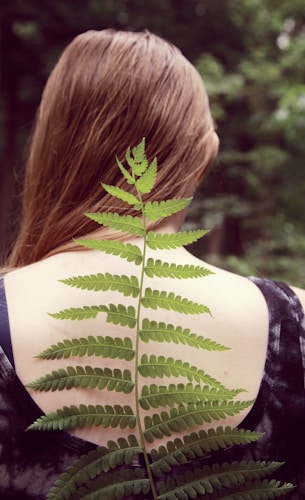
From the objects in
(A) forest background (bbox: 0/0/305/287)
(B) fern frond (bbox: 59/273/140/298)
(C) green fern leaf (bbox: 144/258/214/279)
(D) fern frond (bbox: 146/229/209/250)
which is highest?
(D) fern frond (bbox: 146/229/209/250)

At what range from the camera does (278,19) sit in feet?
16.9

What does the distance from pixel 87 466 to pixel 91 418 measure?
6cm

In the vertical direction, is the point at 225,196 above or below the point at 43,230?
below

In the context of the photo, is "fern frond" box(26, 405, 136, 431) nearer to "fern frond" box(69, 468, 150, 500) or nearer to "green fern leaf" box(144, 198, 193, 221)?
"fern frond" box(69, 468, 150, 500)

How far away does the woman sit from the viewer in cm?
105

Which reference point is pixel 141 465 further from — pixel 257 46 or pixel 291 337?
pixel 257 46

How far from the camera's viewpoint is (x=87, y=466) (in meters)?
0.78

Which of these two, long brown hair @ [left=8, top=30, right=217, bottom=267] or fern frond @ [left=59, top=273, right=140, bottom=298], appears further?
long brown hair @ [left=8, top=30, right=217, bottom=267]

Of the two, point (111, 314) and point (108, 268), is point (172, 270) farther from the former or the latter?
point (108, 268)

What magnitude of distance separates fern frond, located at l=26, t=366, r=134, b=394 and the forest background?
1108 mm

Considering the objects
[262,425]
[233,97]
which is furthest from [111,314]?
[233,97]

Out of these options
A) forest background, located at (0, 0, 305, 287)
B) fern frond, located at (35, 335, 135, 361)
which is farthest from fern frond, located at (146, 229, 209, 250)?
forest background, located at (0, 0, 305, 287)

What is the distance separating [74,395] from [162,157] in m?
0.59

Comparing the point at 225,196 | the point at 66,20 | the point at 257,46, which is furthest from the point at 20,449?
the point at 66,20
